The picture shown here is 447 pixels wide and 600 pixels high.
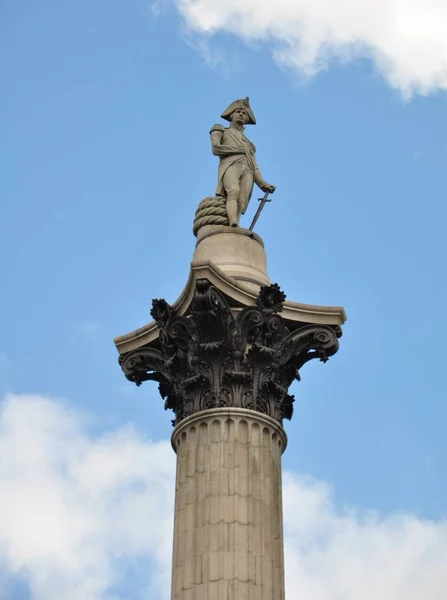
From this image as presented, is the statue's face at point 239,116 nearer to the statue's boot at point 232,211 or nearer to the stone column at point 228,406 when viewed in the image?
the statue's boot at point 232,211

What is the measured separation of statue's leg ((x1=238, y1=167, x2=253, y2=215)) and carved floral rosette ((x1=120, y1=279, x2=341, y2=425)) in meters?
4.51

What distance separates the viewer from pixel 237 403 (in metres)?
25.8

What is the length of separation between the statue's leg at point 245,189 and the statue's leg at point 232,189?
0.51 feet

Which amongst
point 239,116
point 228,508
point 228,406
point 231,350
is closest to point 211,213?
point 239,116

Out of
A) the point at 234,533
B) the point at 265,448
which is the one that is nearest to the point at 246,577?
the point at 234,533

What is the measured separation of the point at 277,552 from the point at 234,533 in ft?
3.74

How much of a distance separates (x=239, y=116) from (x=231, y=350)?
893 centimetres

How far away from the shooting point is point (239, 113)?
107 ft

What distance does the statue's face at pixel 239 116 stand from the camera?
32.5 metres

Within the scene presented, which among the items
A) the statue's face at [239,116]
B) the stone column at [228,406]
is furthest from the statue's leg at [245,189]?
the stone column at [228,406]

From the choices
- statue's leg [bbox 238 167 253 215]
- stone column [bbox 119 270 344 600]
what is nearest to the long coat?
statue's leg [bbox 238 167 253 215]

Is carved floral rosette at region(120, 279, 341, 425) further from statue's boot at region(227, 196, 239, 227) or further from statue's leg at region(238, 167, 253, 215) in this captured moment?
statue's leg at region(238, 167, 253, 215)

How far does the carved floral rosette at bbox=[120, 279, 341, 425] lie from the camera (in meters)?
26.0

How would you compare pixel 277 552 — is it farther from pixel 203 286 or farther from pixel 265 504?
pixel 203 286
